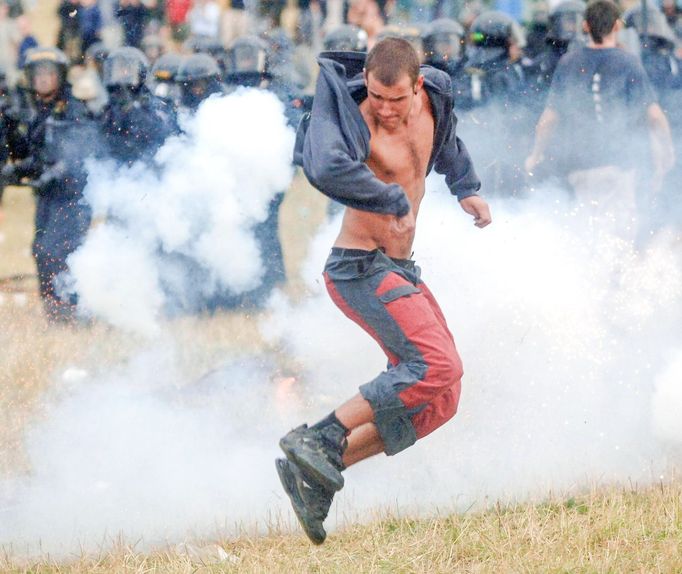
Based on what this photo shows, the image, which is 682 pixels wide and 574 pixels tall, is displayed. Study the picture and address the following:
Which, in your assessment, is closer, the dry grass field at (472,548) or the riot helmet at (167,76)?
the dry grass field at (472,548)

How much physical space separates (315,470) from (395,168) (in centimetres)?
113

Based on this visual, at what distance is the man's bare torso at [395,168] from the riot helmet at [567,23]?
422 centimetres

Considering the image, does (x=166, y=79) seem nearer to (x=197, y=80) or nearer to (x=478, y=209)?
(x=197, y=80)

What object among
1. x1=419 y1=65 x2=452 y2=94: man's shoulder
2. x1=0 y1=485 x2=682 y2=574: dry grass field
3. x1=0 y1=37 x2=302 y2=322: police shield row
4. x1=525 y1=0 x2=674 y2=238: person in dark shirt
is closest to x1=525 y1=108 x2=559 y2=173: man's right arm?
x1=525 y1=0 x2=674 y2=238: person in dark shirt

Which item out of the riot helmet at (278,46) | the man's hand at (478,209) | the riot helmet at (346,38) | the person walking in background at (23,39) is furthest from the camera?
the person walking in background at (23,39)

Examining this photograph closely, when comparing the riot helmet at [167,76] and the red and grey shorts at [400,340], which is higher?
the riot helmet at [167,76]

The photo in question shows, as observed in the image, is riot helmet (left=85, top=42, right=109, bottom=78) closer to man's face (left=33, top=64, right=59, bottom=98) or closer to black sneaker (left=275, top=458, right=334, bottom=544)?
man's face (left=33, top=64, right=59, bottom=98)

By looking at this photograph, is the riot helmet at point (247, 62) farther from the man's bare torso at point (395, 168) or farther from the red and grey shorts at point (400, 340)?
the red and grey shorts at point (400, 340)

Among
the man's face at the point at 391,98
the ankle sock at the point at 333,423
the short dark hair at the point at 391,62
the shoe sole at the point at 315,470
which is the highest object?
the short dark hair at the point at 391,62

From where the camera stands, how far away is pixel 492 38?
28.8ft

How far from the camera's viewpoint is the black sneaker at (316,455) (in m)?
4.55

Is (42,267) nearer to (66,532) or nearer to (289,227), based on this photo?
(289,227)

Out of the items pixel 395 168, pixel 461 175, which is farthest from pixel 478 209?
pixel 395 168

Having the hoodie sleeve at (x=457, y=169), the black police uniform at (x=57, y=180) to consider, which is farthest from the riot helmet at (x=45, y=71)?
the hoodie sleeve at (x=457, y=169)
